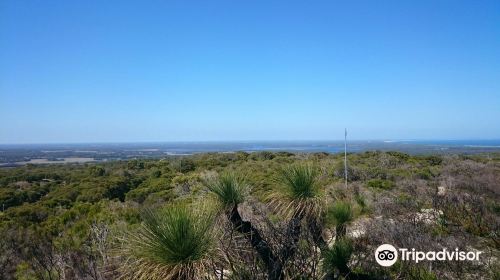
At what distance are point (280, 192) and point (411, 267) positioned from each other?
234 cm

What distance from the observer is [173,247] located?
11.3ft

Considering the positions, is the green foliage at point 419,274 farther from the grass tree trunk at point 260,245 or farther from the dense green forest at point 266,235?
the grass tree trunk at point 260,245

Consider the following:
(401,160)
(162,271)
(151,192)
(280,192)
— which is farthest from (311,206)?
(401,160)

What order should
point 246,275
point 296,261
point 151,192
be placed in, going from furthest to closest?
point 151,192, point 296,261, point 246,275

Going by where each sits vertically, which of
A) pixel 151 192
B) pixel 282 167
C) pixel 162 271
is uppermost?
pixel 282 167

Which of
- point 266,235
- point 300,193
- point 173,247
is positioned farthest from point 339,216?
point 173,247

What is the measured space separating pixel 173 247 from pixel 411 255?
4.25 metres

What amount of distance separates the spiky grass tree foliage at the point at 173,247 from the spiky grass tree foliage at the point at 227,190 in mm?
1851

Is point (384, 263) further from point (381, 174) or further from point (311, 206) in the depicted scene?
point (381, 174)

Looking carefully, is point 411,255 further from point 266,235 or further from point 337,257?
point 266,235

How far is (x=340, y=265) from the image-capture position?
5.82 meters

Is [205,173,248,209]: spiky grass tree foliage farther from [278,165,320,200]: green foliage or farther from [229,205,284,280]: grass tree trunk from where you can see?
[278,165,320,200]: green foliage

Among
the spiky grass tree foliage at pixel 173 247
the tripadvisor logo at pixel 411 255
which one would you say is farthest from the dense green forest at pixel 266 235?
the tripadvisor logo at pixel 411 255

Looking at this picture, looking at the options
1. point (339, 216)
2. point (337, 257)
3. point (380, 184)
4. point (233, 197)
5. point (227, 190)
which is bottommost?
point (380, 184)
